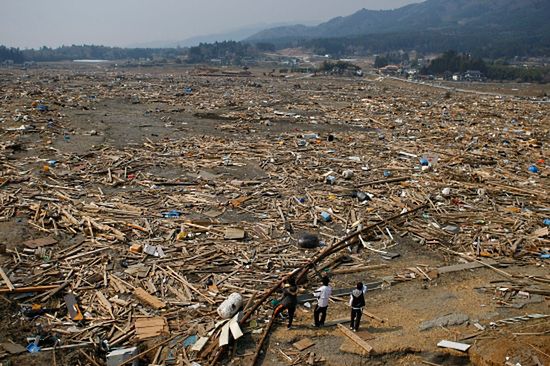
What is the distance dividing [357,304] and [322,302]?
1.89 ft

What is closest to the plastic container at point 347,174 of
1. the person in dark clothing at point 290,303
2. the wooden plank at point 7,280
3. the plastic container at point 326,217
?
the plastic container at point 326,217

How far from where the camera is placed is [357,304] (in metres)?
6.40

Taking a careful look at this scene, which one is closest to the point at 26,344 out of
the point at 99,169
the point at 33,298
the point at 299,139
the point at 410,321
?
the point at 33,298

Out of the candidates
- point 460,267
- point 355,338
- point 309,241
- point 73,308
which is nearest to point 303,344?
point 355,338

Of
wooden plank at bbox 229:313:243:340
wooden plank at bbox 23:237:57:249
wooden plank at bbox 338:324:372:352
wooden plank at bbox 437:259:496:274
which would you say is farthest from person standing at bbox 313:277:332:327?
wooden plank at bbox 23:237:57:249

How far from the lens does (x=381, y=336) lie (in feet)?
21.1

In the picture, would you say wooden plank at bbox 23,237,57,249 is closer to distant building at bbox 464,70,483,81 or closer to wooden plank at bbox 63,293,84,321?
wooden plank at bbox 63,293,84,321

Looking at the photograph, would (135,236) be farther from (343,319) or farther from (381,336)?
(381,336)

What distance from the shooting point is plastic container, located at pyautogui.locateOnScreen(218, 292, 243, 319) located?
6793 mm

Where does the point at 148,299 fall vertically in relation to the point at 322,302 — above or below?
below

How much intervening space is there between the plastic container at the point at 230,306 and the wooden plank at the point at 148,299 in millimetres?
1183

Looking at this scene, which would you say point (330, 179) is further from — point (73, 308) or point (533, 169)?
point (73, 308)

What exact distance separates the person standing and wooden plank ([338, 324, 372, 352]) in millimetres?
334

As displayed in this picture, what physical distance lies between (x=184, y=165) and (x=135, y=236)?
233 inches
